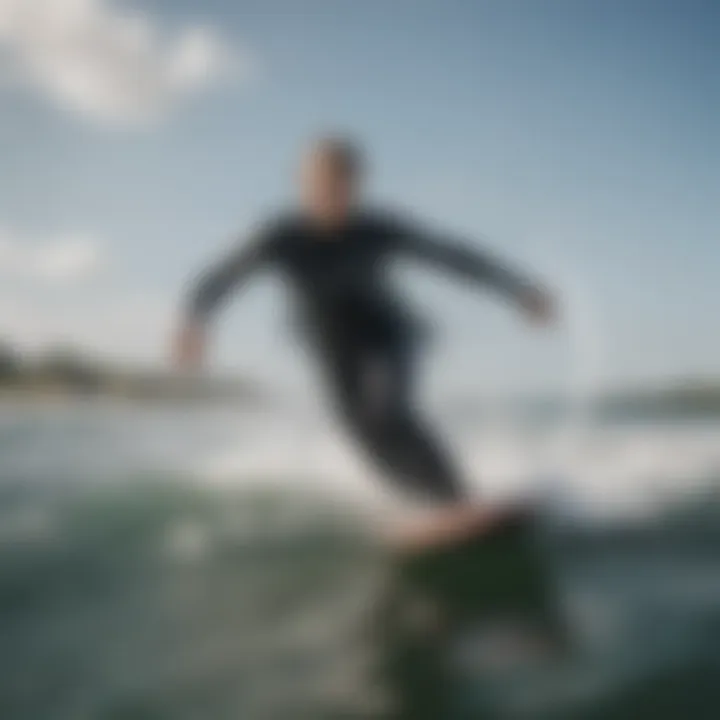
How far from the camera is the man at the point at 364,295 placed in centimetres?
130

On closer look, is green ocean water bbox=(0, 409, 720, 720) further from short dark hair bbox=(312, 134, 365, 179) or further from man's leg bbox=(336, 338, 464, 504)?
short dark hair bbox=(312, 134, 365, 179)

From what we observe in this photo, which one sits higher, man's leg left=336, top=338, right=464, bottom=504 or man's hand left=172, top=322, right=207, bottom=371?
man's hand left=172, top=322, right=207, bottom=371

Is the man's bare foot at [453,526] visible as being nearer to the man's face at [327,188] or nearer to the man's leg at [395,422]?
the man's leg at [395,422]

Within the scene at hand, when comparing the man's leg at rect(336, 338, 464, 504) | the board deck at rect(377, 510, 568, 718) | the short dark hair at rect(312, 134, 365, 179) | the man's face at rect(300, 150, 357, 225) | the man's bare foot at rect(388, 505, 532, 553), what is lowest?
the board deck at rect(377, 510, 568, 718)

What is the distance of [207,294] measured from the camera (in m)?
1.27

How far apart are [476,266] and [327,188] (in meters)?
0.25

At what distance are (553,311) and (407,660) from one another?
58 centimetres

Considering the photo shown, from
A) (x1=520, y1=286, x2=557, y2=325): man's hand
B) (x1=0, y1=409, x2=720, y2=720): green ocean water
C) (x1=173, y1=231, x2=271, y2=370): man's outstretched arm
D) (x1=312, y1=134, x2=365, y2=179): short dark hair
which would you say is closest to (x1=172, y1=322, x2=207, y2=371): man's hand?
(x1=173, y1=231, x2=271, y2=370): man's outstretched arm

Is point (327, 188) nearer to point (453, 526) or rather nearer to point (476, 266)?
point (476, 266)

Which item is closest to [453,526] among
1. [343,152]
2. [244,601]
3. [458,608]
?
[458,608]

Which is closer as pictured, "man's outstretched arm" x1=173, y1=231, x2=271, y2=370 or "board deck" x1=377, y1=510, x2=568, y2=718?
"board deck" x1=377, y1=510, x2=568, y2=718

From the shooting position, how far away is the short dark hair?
4.27ft

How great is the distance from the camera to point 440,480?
1.34m

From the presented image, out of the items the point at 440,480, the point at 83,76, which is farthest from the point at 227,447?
the point at 83,76
